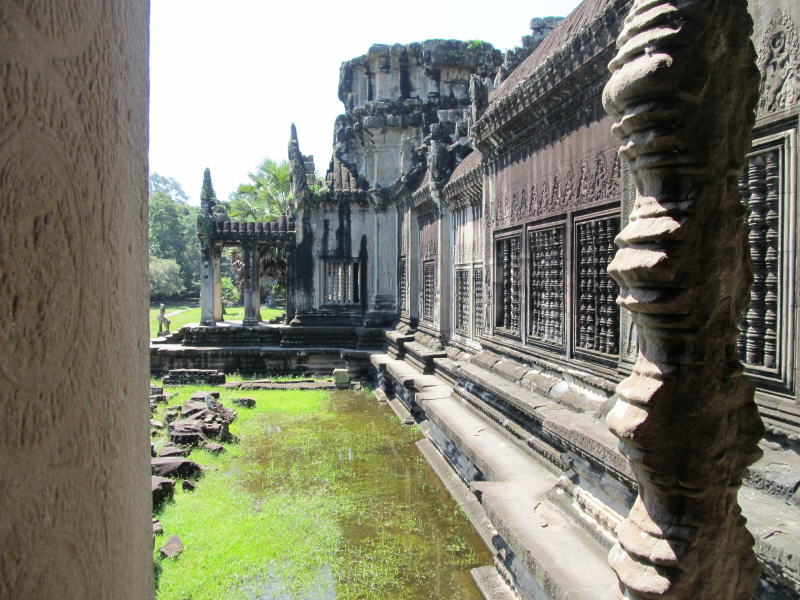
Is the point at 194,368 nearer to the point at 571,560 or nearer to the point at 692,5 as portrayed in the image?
the point at 571,560

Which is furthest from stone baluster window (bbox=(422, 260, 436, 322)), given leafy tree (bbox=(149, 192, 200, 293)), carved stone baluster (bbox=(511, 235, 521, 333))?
leafy tree (bbox=(149, 192, 200, 293))

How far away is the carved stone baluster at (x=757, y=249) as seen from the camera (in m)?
3.04

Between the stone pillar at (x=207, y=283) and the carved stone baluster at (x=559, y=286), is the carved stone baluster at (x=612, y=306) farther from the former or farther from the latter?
the stone pillar at (x=207, y=283)

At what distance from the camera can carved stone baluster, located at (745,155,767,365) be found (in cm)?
304

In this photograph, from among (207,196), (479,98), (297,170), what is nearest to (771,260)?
(479,98)

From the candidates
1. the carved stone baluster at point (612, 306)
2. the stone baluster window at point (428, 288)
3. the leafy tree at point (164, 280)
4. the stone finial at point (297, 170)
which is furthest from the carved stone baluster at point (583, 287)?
the leafy tree at point (164, 280)

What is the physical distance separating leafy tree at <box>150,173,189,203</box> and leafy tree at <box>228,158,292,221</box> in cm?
5715

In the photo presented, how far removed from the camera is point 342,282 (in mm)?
16875

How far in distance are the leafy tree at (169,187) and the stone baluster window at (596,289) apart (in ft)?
272

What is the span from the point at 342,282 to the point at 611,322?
12513 millimetres

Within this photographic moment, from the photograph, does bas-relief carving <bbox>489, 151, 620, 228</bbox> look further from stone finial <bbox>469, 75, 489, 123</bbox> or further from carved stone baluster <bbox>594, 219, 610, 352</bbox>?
stone finial <bbox>469, 75, 489, 123</bbox>

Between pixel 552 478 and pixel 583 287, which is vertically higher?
pixel 583 287

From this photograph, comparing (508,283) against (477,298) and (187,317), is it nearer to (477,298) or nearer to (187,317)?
(477,298)

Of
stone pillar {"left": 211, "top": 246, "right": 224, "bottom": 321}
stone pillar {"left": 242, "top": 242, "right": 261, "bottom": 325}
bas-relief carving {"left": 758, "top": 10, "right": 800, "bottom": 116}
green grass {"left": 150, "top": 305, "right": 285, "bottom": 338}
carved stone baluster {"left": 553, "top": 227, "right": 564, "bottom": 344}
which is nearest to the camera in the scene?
bas-relief carving {"left": 758, "top": 10, "right": 800, "bottom": 116}
